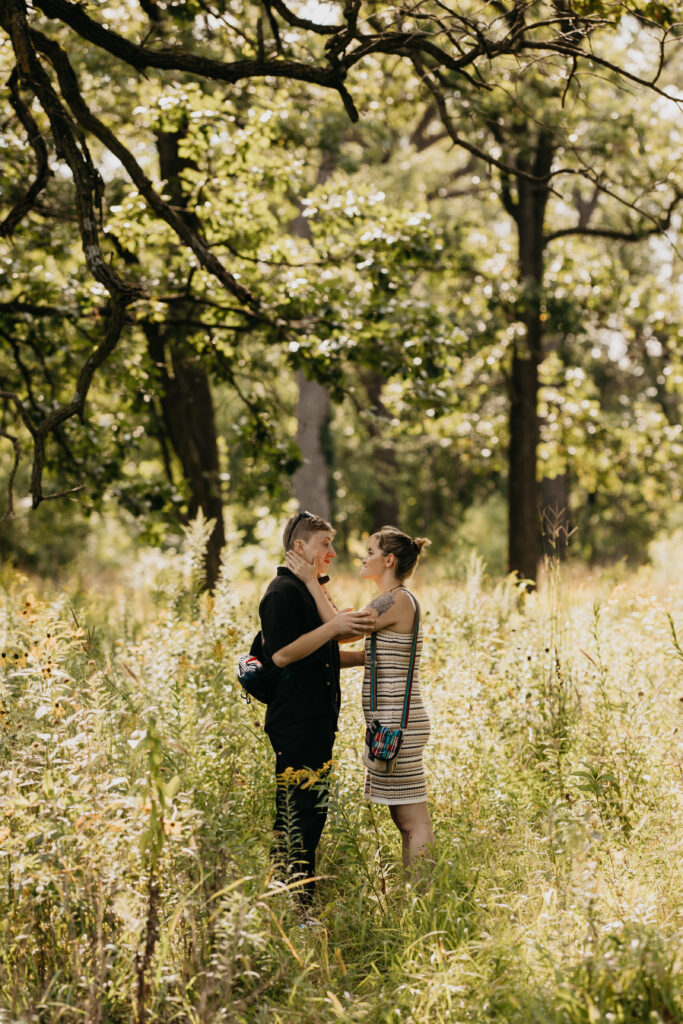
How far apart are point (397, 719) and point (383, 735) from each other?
11cm

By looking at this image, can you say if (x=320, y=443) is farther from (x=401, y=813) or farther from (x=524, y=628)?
(x=401, y=813)

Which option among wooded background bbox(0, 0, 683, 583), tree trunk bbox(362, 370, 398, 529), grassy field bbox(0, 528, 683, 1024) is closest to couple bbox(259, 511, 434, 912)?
grassy field bbox(0, 528, 683, 1024)

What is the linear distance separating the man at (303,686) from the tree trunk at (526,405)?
8.59 metres

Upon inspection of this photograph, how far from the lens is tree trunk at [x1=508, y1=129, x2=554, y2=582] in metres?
12.7

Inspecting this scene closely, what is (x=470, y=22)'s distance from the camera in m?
4.84

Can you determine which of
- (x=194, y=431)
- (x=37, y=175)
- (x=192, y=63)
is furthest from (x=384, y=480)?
(x=192, y=63)

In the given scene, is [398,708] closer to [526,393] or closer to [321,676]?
[321,676]

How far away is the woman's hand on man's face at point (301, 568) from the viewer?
421 cm

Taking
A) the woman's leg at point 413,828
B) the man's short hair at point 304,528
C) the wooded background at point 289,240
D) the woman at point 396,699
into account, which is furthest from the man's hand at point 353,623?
the wooded background at point 289,240

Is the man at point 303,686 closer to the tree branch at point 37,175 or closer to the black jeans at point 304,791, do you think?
the black jeans at point 304,791

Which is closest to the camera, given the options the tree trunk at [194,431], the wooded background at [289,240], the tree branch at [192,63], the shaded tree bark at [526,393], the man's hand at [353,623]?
the man's hand at [353,623]

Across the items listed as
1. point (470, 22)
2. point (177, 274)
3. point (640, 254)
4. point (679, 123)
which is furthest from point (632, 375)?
point (470, 22)

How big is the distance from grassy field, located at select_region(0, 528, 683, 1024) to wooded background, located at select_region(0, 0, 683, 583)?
117cm

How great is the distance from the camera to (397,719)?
4227mm
